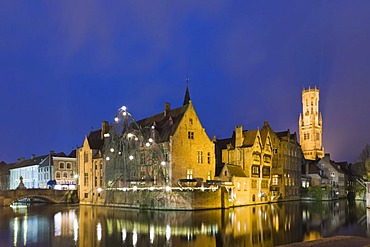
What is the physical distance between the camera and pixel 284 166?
76438 mm

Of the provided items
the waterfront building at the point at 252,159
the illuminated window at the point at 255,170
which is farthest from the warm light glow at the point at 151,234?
the illuminated window at the point at 255,170

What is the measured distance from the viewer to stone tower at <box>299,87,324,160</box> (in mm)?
Answer: 139000

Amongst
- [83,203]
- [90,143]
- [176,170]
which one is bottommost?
[83,203]

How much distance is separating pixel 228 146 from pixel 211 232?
40605mm

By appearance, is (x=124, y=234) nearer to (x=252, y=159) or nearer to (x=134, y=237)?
(x=134, y=237)

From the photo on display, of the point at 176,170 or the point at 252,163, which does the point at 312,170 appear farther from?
the point at 176,170

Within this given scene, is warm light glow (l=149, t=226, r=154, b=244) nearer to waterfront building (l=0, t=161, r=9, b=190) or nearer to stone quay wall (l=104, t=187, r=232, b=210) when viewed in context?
stone quay wall (l=104, t=187, r=232, b=210)

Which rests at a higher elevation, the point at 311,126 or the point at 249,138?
the point at 311,126

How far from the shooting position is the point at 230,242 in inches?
938

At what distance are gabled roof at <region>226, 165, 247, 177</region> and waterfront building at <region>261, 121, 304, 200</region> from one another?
10.1 metres

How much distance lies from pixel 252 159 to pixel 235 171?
4.80 metres

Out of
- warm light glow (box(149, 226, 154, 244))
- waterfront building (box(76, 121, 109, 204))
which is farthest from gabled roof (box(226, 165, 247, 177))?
warm light glow (box(149, 226, 154, 244))

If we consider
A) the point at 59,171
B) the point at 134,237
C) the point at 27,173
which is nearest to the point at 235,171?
the point at 134,237

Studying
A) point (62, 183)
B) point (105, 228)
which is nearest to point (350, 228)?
point (105, 228)
